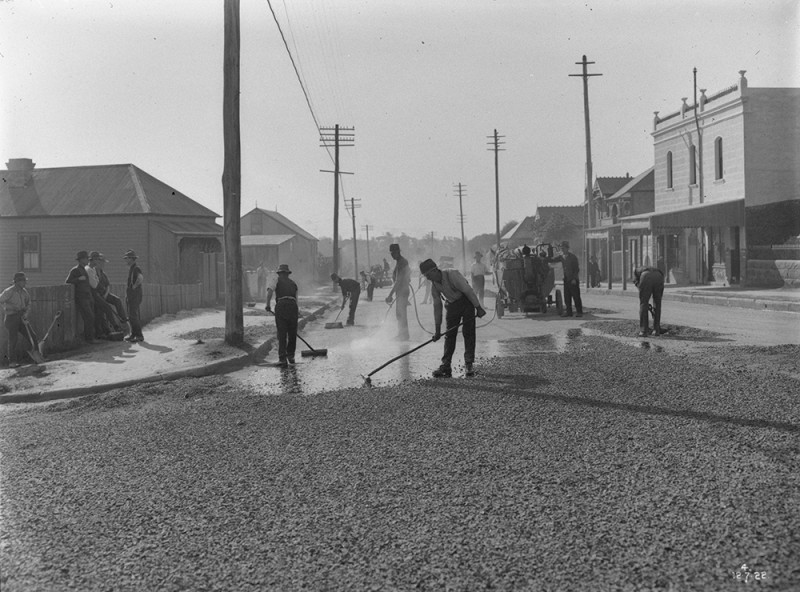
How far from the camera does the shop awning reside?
3225 cm

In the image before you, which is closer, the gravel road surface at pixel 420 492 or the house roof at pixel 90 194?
the gravel road surface at pixel 420 492

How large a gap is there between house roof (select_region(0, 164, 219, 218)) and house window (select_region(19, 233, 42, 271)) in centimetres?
97

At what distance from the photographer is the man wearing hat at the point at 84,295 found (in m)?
15.3

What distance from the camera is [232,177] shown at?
1485cm

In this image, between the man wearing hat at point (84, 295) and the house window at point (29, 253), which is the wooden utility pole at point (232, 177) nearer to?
the man wearing hat at point (84, 295)

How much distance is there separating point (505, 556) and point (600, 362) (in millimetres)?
7599

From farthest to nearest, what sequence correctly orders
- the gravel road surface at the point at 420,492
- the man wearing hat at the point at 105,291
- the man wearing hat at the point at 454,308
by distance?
1. the man wearing hat at the point at 105,291
2. the man wearing hat at the point at 454,308
3. the gravel road surface at the point at 420,492

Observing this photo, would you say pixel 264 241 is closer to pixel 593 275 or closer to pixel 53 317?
pixel 593 275

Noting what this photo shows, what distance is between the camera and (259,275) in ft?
114

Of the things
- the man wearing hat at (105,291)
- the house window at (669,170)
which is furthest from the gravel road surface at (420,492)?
the house window at (669,170)

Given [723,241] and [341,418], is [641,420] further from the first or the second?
[723,241]

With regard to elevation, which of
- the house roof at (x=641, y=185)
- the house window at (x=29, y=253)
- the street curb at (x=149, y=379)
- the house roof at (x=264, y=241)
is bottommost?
the street curb at (x=149, y=379)

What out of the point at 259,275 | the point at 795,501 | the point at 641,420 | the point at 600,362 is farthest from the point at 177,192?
the point at 795,501

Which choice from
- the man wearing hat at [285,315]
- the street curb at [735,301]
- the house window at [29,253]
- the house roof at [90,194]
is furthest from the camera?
the house window at [29,253]
